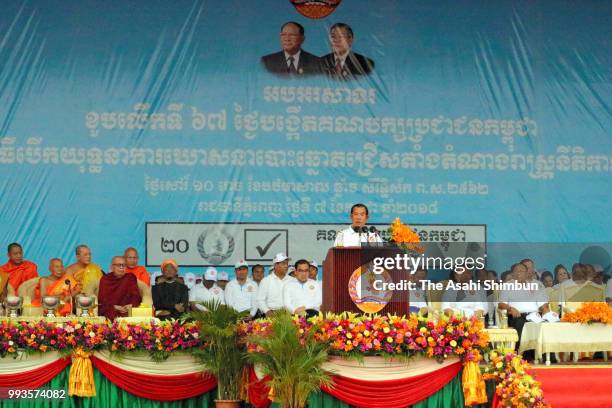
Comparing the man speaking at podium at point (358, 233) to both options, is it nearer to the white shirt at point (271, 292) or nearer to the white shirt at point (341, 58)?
the white shirt at point (271, 292)

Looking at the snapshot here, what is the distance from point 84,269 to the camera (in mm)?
12695

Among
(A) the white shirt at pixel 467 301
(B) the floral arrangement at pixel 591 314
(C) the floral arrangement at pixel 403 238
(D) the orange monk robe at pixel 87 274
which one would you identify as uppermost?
(C) the floral arrangement at pixel 403 238

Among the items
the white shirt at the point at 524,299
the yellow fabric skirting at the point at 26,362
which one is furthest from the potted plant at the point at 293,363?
the white shirt at the point at 524,299

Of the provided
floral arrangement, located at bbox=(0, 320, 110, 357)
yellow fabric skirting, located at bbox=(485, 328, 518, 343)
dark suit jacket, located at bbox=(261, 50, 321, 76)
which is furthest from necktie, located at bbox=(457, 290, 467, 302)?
floral arrangement, located at bbox=(0, 320, 110, 357)

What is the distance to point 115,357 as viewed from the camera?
30.0 ft

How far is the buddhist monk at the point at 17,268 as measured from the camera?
1320 cm

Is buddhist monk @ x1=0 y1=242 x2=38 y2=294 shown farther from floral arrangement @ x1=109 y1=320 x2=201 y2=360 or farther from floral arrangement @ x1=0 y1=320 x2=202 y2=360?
floral arrangement @ x1=109 y1=320 x2=201 y2=360

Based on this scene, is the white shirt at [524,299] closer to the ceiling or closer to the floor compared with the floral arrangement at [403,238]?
closer to the floor

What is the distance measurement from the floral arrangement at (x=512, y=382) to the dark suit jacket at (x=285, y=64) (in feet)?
21.1

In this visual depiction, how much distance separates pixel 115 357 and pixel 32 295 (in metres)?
3.91

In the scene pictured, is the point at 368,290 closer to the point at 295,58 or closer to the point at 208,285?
the point at 208,285

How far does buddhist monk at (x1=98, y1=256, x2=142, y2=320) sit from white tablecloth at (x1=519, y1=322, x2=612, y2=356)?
12.8 feet

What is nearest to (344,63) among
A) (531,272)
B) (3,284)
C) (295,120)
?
(295,120)

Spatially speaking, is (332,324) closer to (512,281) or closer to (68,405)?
(68,405)
